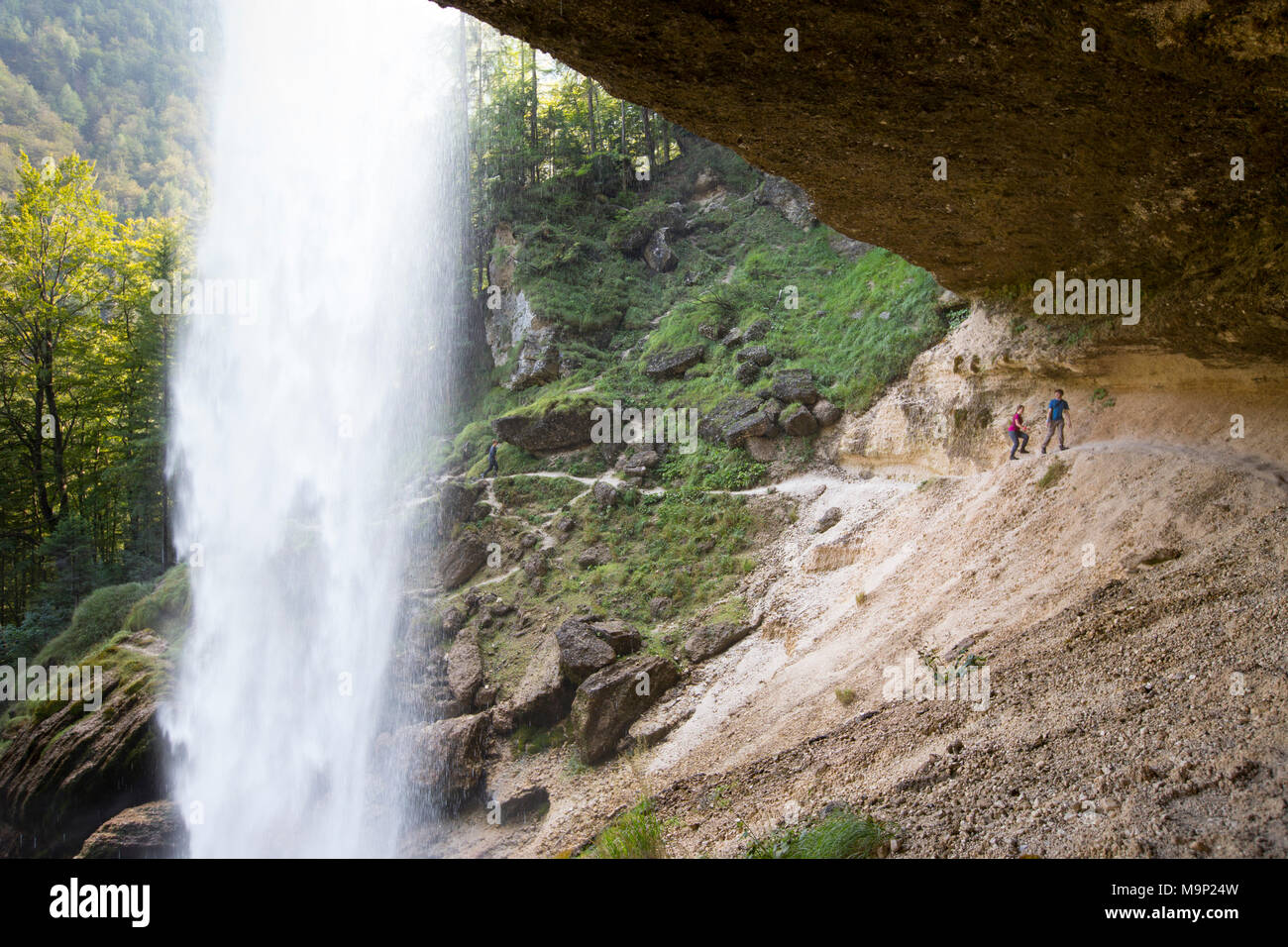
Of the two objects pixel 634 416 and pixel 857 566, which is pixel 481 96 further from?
pixel 857 566

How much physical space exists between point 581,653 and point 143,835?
836cm

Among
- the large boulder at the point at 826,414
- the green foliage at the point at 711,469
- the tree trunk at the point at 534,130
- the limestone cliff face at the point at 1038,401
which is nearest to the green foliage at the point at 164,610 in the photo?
the green foliage at the point at 711,469

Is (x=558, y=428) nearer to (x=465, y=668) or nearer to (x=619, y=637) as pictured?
(x=465, y=668)

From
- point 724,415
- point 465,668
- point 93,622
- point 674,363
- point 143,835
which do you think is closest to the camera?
point 143,835

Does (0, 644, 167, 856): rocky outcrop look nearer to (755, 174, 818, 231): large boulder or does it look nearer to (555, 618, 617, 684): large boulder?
(555, 618, 617, 684): large boulder

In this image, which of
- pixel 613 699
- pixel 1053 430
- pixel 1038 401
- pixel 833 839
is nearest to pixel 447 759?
pixel 613 699

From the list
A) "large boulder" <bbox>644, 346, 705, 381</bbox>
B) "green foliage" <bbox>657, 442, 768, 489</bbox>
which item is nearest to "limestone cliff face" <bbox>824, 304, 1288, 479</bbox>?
"green foliage" <bbox>657, 442, 768, 489</bbox>

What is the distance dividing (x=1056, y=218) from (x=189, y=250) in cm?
3270

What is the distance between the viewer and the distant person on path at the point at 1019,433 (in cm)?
1060

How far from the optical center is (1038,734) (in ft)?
18.2

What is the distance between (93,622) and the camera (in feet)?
64.1

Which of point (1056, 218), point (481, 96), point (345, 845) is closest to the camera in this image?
point (1056, 218)

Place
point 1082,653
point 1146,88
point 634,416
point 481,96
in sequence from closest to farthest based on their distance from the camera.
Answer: point 1146,88 < point 1082,653 < point 634,416 < point 481,96
